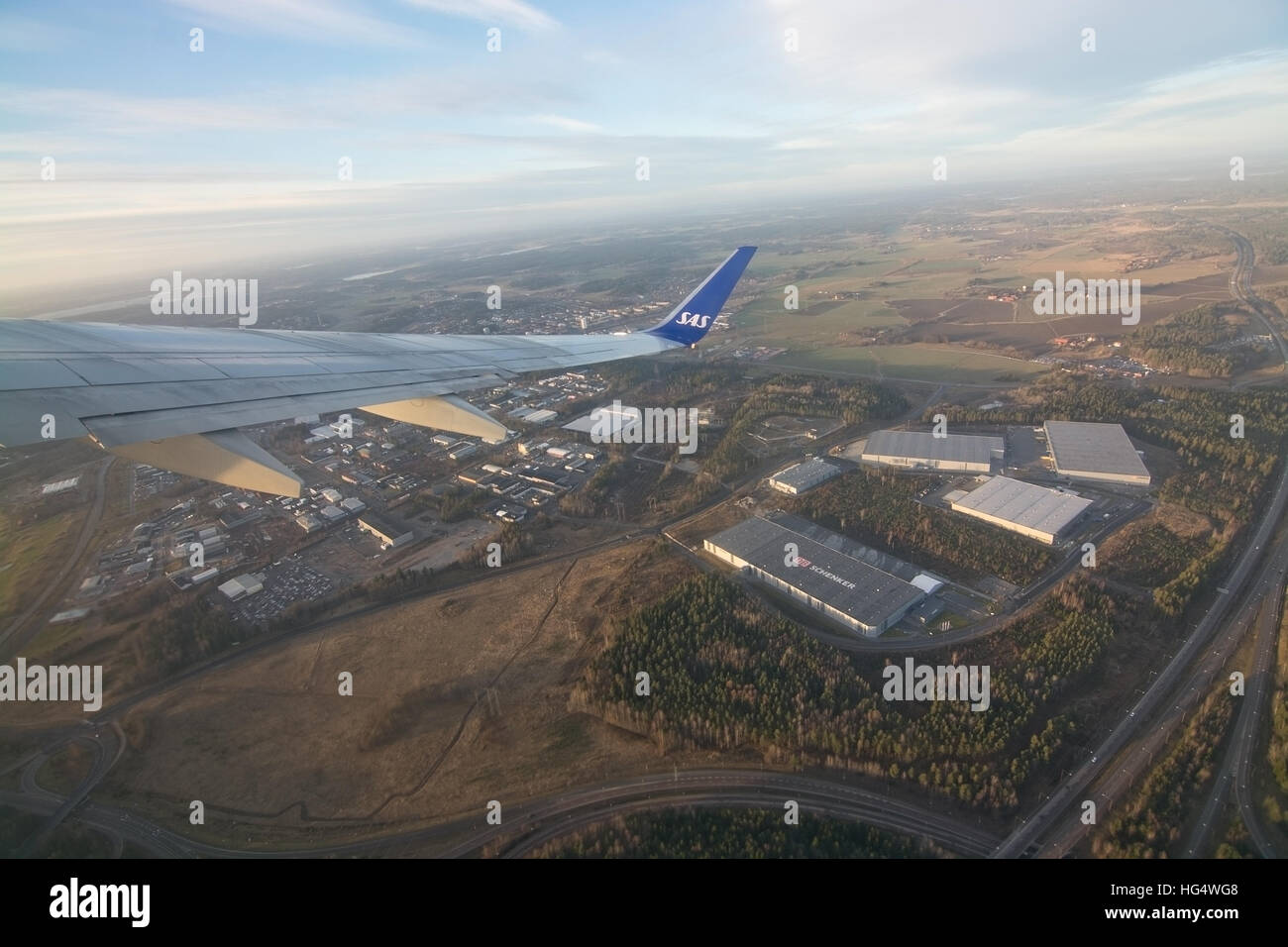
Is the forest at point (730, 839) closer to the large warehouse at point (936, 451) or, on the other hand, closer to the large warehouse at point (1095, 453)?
the large warehouse at point (936, 451)

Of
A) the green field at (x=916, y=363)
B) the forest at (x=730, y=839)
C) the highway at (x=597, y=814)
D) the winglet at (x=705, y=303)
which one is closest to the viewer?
the winglet at (x=705, y=303)

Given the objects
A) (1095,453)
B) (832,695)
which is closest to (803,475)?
(1095,453)


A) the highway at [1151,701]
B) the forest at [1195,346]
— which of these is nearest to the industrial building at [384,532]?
the highway at [1151,701]

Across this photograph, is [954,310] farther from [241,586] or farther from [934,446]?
[241,586]

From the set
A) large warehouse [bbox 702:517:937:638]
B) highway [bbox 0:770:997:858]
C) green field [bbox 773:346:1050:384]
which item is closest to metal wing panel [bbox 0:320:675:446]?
highway [bbox 0:770:997:858]

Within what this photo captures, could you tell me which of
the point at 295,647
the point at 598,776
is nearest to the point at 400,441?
the point at 295,647

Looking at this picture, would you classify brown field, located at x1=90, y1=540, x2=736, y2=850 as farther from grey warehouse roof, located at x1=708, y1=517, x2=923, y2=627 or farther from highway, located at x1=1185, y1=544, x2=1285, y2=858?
highway, located at x1=1185, y1=544, x2=1285, y2=858
